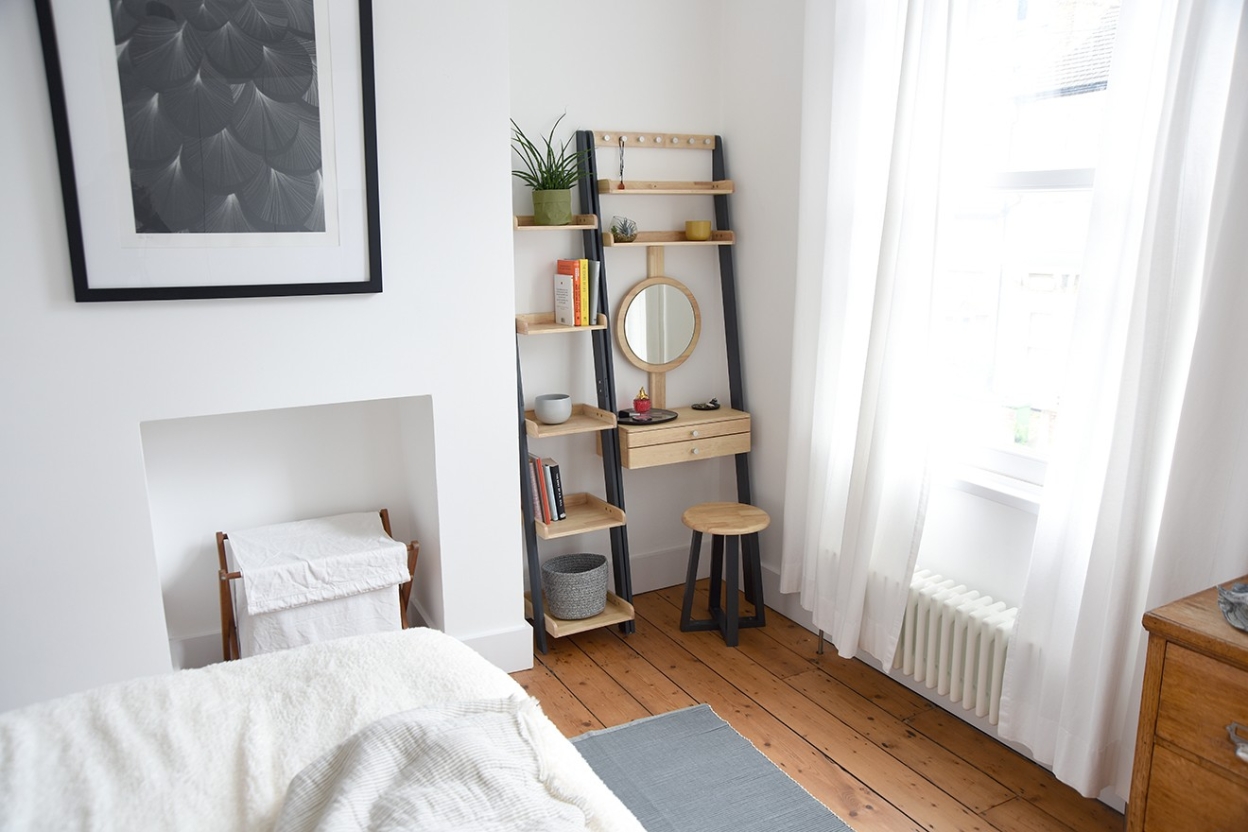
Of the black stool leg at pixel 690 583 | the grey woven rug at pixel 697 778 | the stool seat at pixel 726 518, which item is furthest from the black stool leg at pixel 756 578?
the grey woven rug at pixel 697 778

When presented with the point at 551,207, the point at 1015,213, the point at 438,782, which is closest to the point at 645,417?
the point at 551,207

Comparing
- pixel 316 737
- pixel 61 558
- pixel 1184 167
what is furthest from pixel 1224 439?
pixel 61 558

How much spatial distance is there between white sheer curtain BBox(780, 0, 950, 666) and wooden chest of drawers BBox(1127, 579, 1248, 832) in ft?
Result: 3.00

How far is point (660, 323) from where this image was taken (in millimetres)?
3428

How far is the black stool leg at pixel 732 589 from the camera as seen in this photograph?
10.2ft

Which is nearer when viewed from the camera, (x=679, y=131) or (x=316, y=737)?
(x=316, y=737)

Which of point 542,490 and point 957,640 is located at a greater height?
point 542,490

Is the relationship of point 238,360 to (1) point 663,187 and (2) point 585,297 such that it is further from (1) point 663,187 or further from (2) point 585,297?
(1) point 663,187

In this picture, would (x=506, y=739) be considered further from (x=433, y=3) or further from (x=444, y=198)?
(x=433, y=3)

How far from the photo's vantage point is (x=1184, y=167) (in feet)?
6.06

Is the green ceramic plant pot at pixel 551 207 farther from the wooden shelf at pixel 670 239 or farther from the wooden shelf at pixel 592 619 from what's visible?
the wooden shelf at pixel 592 619

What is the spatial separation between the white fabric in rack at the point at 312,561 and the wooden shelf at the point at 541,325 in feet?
2.64

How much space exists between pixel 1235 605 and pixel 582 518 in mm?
2004

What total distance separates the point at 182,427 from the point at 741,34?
93.6 inches
